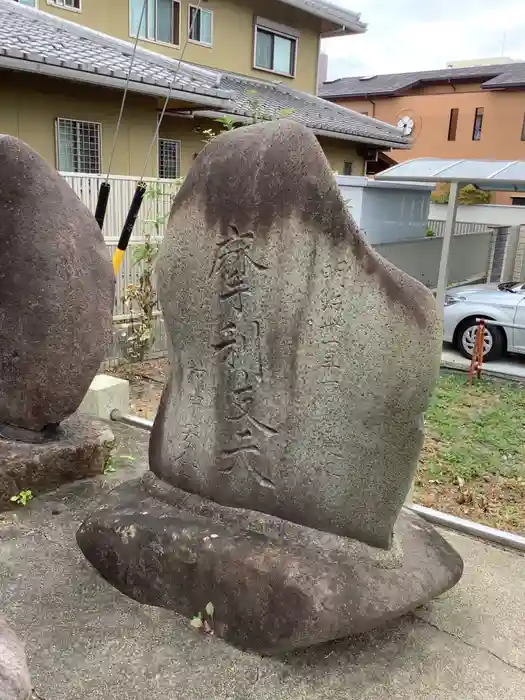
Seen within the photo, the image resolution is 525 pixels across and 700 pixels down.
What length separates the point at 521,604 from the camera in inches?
127

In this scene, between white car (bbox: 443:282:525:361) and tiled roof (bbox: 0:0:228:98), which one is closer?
tiled roof (bbox: 0:0:228:98)

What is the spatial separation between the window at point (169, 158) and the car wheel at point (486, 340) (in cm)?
551

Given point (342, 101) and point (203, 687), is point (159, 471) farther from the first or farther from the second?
point (342, 101)

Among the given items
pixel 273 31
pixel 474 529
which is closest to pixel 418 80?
pixel 273 31

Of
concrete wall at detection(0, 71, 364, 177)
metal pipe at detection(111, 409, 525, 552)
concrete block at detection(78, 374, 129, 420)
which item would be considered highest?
concrete wall at detection(0, 71, 364, 177)

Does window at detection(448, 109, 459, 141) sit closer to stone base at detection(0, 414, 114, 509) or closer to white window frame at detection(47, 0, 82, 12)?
white window frame at detection(47, 0, 82, 12)

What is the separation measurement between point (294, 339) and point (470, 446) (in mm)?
3384

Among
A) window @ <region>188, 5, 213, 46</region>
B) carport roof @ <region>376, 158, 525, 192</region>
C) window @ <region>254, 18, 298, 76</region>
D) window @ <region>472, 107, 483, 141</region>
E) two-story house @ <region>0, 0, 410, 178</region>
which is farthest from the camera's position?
window @ <region>472, 107, 483, 141</region>

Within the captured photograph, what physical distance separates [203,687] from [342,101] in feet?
85.5

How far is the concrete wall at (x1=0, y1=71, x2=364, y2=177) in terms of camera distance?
8.51 m

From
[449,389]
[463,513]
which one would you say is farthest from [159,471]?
[449,389]

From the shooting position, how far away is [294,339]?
9.50 feet

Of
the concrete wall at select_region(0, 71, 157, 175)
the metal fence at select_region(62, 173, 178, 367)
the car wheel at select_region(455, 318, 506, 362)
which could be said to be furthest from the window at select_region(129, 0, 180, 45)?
the car wheel at select_region(455, 318, 506, 362)

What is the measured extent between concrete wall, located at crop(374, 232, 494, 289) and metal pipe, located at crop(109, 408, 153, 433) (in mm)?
8081
